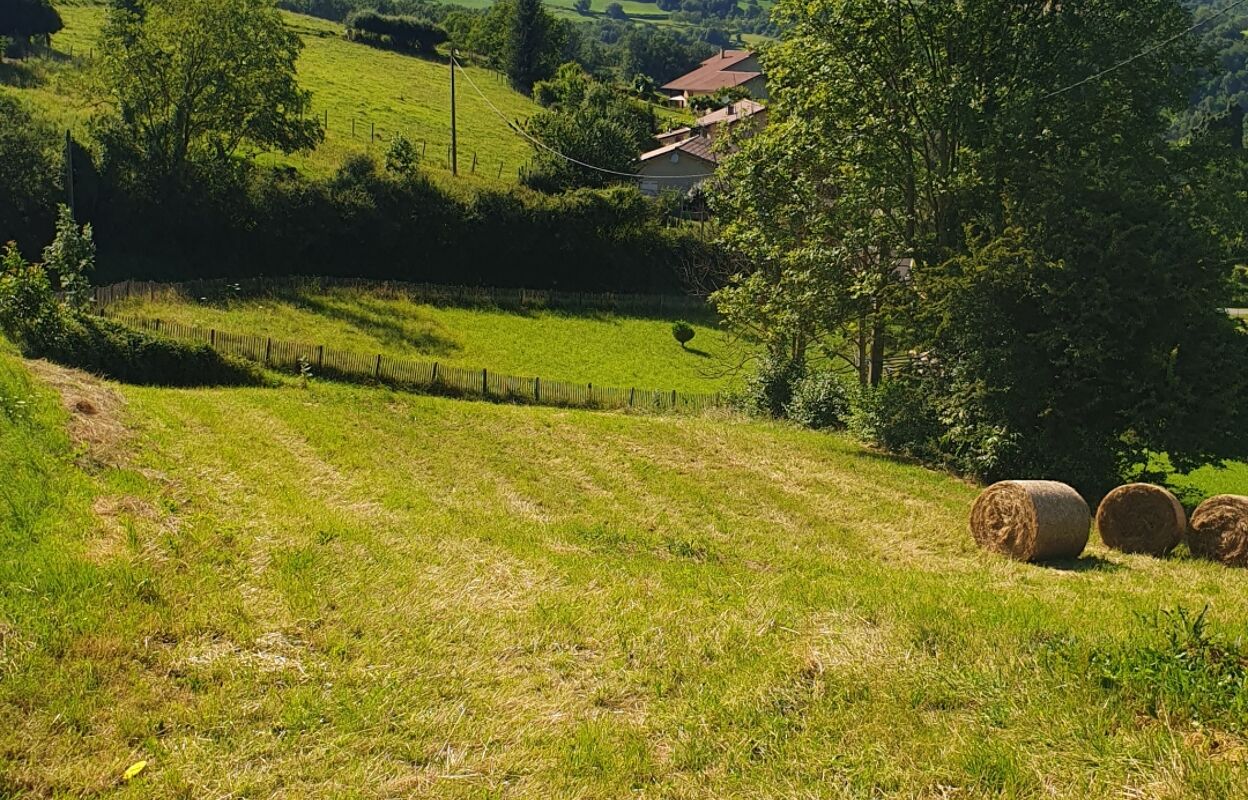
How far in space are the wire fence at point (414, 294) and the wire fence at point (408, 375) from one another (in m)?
4.91

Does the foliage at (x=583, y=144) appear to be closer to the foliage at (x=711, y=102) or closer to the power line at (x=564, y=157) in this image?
→ the power line at (x=564, y=157)

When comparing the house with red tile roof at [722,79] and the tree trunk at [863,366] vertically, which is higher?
the house with red tile roof at [722,79]

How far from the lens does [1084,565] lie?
12766mm

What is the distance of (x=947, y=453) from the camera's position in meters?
21.7

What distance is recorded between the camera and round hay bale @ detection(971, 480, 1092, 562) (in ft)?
42.4

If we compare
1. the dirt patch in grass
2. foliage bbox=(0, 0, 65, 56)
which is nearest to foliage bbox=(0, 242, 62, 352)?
the dirt patch in grass

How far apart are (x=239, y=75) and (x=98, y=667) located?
4444 cm

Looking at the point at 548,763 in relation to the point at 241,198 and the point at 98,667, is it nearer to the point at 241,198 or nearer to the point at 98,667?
the point at 98,667

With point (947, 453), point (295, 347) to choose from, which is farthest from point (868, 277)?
point (295, 347)

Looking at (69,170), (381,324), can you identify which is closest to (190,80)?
(69,170)

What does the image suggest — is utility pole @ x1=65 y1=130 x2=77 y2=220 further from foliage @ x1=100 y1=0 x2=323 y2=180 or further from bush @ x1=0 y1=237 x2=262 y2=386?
bush @ x1=0 y1=237 x2=262 y2=386

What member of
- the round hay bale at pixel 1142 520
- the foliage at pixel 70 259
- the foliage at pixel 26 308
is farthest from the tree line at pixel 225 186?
the round hay bale at pixel 1142 520

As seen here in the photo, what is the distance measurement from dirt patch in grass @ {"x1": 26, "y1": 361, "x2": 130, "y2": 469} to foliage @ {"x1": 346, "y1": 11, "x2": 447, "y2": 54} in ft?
262

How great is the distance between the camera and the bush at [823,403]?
87.9 feet
